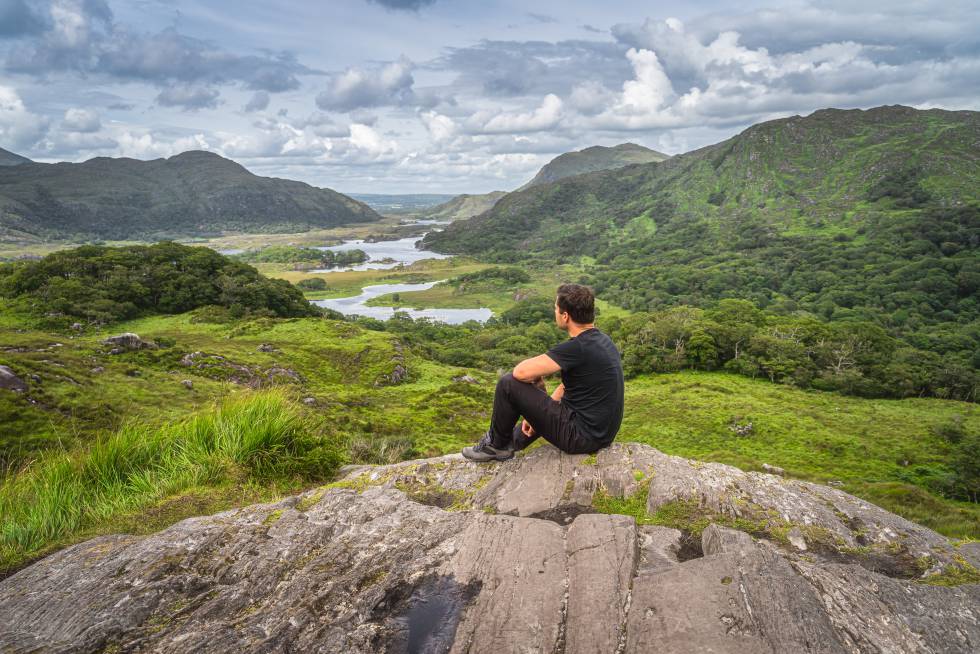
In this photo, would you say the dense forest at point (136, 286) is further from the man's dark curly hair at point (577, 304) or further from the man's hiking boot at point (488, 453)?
the man's dark curly hair at point (577, 304)

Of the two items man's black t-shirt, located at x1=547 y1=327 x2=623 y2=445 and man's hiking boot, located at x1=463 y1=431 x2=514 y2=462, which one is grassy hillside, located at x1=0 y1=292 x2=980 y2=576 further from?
man's black t-shirt, located at x1=547 y1=327 x2=623 y2=445

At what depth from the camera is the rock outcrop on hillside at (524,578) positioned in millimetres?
3941

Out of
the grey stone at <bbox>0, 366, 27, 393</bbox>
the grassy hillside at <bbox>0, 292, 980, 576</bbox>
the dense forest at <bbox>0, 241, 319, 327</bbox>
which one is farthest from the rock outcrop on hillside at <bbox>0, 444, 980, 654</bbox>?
the dense forest at <bbox>0, 241, 319, 327</bbox>

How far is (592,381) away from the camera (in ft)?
22.5

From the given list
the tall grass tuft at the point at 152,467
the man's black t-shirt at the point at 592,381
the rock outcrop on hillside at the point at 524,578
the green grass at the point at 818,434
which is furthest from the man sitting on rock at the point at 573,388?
the green grass at the point at 818,434

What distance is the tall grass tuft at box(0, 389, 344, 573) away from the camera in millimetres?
6031

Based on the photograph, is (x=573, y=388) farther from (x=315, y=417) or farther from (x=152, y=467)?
(x=152, y=467)

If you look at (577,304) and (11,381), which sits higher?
(577,304)

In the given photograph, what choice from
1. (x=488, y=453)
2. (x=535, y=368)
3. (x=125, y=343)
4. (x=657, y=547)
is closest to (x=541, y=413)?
(x=535, y=368)

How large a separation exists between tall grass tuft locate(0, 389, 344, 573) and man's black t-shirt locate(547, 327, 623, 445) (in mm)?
4513

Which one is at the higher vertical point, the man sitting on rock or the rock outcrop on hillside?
the man sitting on rock

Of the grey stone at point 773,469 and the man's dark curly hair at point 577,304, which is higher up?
the man's dark curly hair at point 577,304

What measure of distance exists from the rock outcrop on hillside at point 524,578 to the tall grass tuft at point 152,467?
100 centimetres

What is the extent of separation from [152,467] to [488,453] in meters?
5.24
